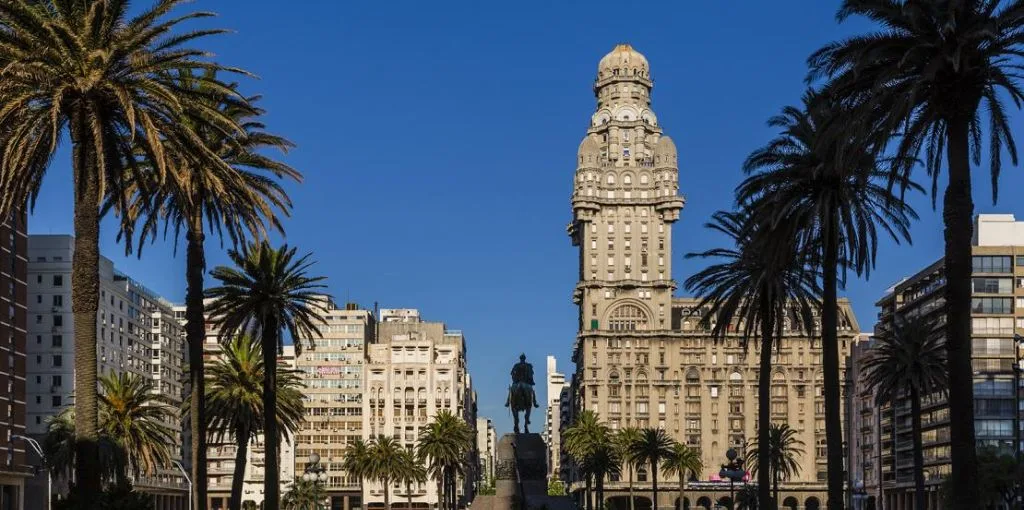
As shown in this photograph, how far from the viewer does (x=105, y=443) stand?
335 feet

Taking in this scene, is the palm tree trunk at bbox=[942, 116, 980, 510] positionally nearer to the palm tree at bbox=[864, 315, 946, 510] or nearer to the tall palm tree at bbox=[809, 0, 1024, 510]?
the tall palm tree at bbox=[809, 0, 1024, 510]

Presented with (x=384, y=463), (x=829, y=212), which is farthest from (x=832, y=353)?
(x=384, y=463)

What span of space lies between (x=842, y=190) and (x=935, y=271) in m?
114

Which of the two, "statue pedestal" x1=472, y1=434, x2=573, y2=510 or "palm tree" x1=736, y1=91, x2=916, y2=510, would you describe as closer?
"palm tree" x1=736, y1=91, x2=916, y2=510

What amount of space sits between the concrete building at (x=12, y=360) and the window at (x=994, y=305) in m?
99.2

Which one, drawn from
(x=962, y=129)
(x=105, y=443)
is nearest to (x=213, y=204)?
(x=962, y=129)

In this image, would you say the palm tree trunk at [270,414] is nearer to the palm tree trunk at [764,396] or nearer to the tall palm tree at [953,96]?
the palm tree trunk at [764,396]

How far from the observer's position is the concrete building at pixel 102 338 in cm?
15038

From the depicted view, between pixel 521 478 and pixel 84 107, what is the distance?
6499 cm

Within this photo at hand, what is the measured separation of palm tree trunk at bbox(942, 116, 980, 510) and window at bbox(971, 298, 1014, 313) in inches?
4795

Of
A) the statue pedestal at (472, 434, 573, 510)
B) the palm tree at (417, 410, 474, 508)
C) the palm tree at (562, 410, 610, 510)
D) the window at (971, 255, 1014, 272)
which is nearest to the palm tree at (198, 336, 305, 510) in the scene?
the statue pedestal at (472, 434, 573, 510)

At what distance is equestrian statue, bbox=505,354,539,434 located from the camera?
110500mm

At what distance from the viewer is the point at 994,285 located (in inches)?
6186

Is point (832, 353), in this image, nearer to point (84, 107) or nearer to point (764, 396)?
point (764, 396)
